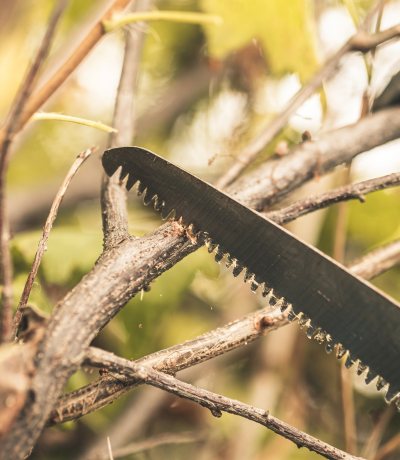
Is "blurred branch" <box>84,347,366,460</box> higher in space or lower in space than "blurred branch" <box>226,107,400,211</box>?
lower

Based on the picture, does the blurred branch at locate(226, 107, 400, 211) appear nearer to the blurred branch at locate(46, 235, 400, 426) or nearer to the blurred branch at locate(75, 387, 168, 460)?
the blurred branch at locate(46, 235, 400, 426)

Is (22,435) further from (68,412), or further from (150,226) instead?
(150,226)

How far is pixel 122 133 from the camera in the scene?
541 mm

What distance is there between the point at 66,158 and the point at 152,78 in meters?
0.41

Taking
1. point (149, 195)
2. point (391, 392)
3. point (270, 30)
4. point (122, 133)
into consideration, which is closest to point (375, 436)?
point (391, 392)

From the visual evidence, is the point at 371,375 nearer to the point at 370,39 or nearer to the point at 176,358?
the point at 176,358

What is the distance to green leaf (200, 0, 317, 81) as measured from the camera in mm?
689

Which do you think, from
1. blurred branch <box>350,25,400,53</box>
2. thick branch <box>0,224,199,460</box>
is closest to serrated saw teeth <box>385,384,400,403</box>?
thick branch <box>0,224,199,460</box>

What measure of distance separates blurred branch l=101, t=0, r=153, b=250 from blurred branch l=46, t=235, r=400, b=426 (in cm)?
13

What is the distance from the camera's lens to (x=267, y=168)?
1.71ft

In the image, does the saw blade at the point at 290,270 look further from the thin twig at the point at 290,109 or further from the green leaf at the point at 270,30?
the green leaf at the point at 270,30

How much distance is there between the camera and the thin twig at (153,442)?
1.80 feet

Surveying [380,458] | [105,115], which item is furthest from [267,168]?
[105,115]

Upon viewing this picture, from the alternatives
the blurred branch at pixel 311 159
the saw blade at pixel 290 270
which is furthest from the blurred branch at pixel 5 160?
the blurred branch at pixel 311 159
